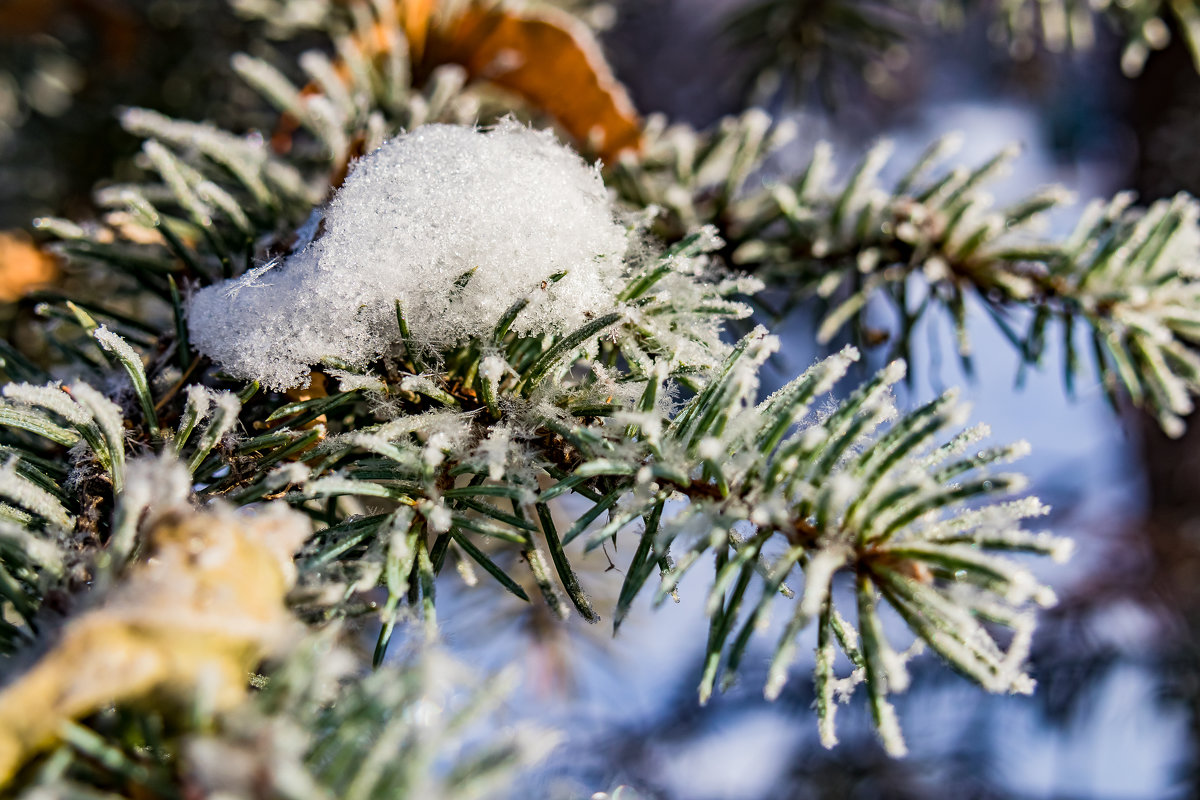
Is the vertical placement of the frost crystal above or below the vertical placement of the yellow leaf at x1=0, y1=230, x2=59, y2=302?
below

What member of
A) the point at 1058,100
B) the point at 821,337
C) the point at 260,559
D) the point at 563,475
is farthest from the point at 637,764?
the point at 1058,100

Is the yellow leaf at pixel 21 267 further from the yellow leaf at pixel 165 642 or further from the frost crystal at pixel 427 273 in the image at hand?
the yellow leaf at pixel 165 642

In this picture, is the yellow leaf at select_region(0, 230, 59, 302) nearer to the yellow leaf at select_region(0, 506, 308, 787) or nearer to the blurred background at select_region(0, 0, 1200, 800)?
the blurred background at select_region(0, 0, 1200, 800)

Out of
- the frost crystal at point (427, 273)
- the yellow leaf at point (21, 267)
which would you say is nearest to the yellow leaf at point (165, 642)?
the frost crystal at point (427, 273)

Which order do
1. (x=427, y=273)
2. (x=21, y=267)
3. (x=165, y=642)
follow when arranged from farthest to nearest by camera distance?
(x=21, y=267)
(x=427, y=273)
(x=165, y=642)

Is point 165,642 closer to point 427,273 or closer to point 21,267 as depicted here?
point 427,273

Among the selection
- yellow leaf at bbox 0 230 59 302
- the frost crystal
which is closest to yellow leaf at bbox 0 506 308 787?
the frost crystal

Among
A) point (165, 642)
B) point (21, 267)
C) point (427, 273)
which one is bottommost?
point (165, 642)

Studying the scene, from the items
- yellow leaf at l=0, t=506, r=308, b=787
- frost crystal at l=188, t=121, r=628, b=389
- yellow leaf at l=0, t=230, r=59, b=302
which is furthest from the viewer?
yellow leaf at l=0, t=230, r=59, b=302

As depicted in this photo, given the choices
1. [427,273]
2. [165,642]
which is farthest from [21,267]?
[165,642]
